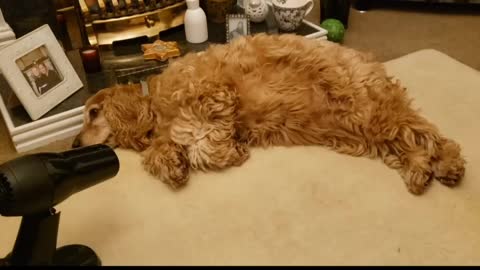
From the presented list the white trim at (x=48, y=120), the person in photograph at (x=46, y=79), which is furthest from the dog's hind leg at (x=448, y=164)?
the person in photograph at (x=46, y=79)

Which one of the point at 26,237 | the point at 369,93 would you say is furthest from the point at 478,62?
the point at 26,237

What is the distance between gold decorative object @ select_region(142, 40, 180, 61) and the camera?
217cm

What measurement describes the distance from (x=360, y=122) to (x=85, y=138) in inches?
37.5

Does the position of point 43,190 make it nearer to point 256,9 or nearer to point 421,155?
point 421,155

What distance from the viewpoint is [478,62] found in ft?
8.25

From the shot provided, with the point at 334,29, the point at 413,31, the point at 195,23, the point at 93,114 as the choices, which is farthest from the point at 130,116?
the point at 413,31

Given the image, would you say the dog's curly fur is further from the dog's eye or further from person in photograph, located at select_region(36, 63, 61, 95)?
person in photograph, located at select_region(36, 63, 61, 95)

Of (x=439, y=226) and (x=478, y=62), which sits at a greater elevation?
(x=439, y=226)

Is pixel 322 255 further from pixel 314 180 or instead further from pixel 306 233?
pixel 314 180

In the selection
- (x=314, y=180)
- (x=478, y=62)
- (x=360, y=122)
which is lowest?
(x=478, y=62)

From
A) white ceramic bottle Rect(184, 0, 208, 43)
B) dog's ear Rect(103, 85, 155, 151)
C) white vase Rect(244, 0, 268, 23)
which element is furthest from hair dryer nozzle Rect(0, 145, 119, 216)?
white vase Rect(244, 0, 268, 23)

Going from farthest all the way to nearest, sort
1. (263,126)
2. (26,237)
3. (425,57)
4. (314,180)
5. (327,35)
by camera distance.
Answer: (327,35)
(425,57)
(263,126)
(314,180)
(26,237)

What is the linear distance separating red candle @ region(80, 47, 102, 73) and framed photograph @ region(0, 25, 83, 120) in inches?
3.1

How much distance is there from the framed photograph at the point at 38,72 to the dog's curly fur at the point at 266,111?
1.15ft
